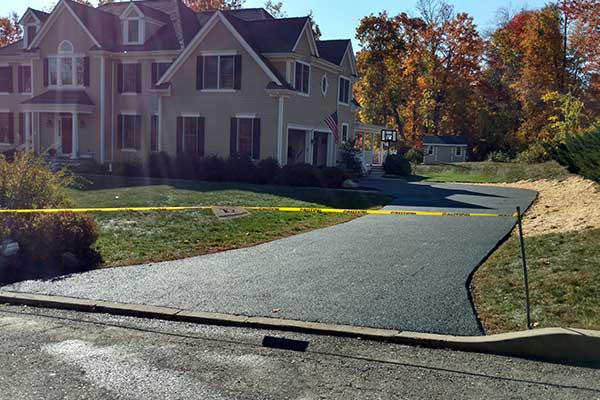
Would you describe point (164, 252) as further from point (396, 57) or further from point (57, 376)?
point (396, 57)

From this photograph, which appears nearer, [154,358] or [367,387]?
[367,387]

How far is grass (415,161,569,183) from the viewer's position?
90.3 ft

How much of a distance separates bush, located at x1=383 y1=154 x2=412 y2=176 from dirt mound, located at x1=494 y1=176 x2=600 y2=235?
12.6 m

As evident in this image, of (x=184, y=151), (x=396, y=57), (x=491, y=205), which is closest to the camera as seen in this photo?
(x=491, y=205)

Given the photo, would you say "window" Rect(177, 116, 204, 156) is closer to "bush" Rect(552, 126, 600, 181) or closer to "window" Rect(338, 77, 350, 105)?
"window" Rect(338, 77, 350, 105)

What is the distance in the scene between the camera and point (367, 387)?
4.57 metres

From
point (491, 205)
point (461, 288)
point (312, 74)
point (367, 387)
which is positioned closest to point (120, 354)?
point (367, 387)

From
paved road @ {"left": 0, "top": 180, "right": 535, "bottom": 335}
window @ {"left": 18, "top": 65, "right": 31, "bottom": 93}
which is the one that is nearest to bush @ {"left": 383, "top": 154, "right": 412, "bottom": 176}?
window @ {"left": 18, "top": 65, "right": 31, "bottom": 93}

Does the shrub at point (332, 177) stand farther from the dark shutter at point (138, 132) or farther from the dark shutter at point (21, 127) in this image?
the dark shutter at point (21, 127)

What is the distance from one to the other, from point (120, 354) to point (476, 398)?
3131mm

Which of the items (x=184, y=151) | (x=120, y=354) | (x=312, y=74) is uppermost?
(x=312, y=74)

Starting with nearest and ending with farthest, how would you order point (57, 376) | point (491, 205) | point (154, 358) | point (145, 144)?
point (57, 376) → point (154, 358) → point (491, 205) → point (145, 144)

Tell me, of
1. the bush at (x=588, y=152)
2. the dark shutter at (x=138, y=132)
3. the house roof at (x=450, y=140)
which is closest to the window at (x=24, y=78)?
the dark shutter at (x=138, y=132)

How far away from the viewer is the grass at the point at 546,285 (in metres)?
6.06
